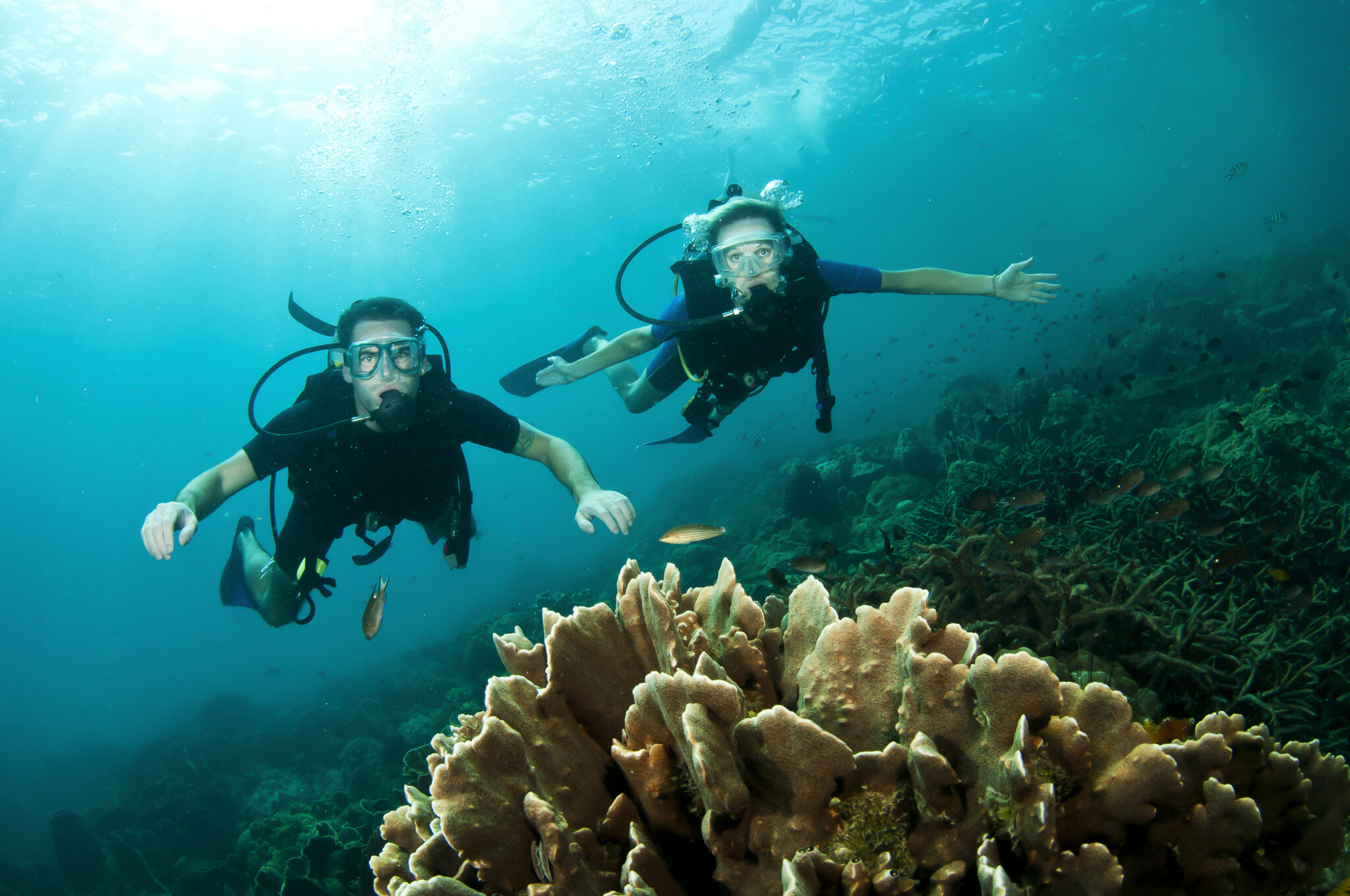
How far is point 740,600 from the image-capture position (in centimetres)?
247

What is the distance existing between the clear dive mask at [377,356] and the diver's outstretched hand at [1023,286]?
574 centimetres

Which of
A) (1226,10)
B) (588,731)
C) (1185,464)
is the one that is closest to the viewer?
(588,731)

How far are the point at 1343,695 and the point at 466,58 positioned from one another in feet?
109

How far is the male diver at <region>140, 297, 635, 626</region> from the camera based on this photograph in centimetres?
491

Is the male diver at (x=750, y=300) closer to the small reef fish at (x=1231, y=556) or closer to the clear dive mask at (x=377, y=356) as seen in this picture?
the clear dive mask at (x=377, y=356)

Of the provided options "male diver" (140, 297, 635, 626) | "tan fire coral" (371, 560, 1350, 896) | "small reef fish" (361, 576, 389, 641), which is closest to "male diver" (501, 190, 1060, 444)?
"male diver" (140, 297, 635, 626)

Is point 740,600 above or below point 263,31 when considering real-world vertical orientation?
below

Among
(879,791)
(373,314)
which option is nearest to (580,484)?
(373,314)

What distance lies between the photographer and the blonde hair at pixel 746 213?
5680 mm

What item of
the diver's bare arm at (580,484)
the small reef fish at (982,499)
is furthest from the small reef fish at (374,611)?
the small reef fish at (982,499)

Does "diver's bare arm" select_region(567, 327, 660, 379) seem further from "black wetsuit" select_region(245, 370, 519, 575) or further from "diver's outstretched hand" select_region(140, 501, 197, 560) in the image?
A: "diver's outstretched hand" select_region(140, 501, 197, 560)

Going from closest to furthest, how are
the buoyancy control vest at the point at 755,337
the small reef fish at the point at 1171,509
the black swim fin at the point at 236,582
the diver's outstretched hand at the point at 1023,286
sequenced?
the small reef fish at the point at 1171,509, the diver's outstretched hand at the point at 1023,286, the buoyancy control vest at the point at 755,337, the black swim fin at the point at 236,582

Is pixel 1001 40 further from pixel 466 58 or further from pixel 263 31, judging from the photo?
pixel 263 31

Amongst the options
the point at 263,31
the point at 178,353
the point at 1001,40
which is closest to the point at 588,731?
the point at 263,31
